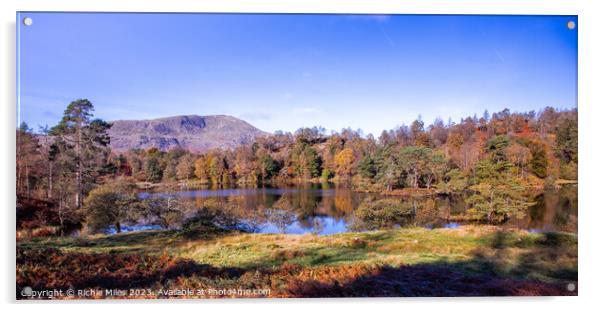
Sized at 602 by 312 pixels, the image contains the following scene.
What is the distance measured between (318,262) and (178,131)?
109 inches

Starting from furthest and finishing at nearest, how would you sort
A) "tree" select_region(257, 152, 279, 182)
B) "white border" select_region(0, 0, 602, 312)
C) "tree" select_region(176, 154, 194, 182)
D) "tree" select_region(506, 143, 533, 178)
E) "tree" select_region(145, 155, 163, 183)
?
1. "tree" select_region(257, 152, 279, 182)
2. "tree" select_region(176, 154, 194, 182)
3. "tree" select_region(145, 155, 163, 183)
4. "tree" select_region(506, 143, 533, 178)
5. "white border" select_region(0, 0, 602, 312)

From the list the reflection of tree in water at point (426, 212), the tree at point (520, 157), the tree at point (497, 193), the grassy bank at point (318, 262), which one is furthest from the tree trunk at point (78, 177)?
the tree at point (520, 157)

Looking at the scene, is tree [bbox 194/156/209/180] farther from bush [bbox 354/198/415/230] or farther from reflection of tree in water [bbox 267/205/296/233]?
bush [bbox 354/198/415/230]

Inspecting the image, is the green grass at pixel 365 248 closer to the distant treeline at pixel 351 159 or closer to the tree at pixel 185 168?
the distant treeline at pixel 351 159

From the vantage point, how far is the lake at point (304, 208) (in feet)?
15.9

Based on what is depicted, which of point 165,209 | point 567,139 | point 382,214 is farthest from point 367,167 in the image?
point 165,209

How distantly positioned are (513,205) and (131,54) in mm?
5964

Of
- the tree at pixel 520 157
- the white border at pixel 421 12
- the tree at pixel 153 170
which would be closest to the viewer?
the white border at pixel 421 12

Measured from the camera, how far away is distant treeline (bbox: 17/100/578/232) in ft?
14.6

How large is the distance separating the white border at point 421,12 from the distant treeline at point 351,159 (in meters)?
0.18

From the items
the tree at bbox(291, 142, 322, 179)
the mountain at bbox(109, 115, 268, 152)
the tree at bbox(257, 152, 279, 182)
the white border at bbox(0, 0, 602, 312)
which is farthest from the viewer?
the tree at bbox(291, 142, 322, 179)

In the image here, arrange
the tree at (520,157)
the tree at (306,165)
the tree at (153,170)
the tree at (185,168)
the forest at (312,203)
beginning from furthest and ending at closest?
the tree at (306,165)
the tree at (185,168)
the tree at (153,170)
the tree at (520,157)
the forest at (312,203)

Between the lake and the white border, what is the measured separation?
757 mm

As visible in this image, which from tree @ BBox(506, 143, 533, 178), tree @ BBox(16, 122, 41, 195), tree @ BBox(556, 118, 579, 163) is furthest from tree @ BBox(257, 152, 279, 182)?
tree @ BBox(556, 118, 579, 163)
